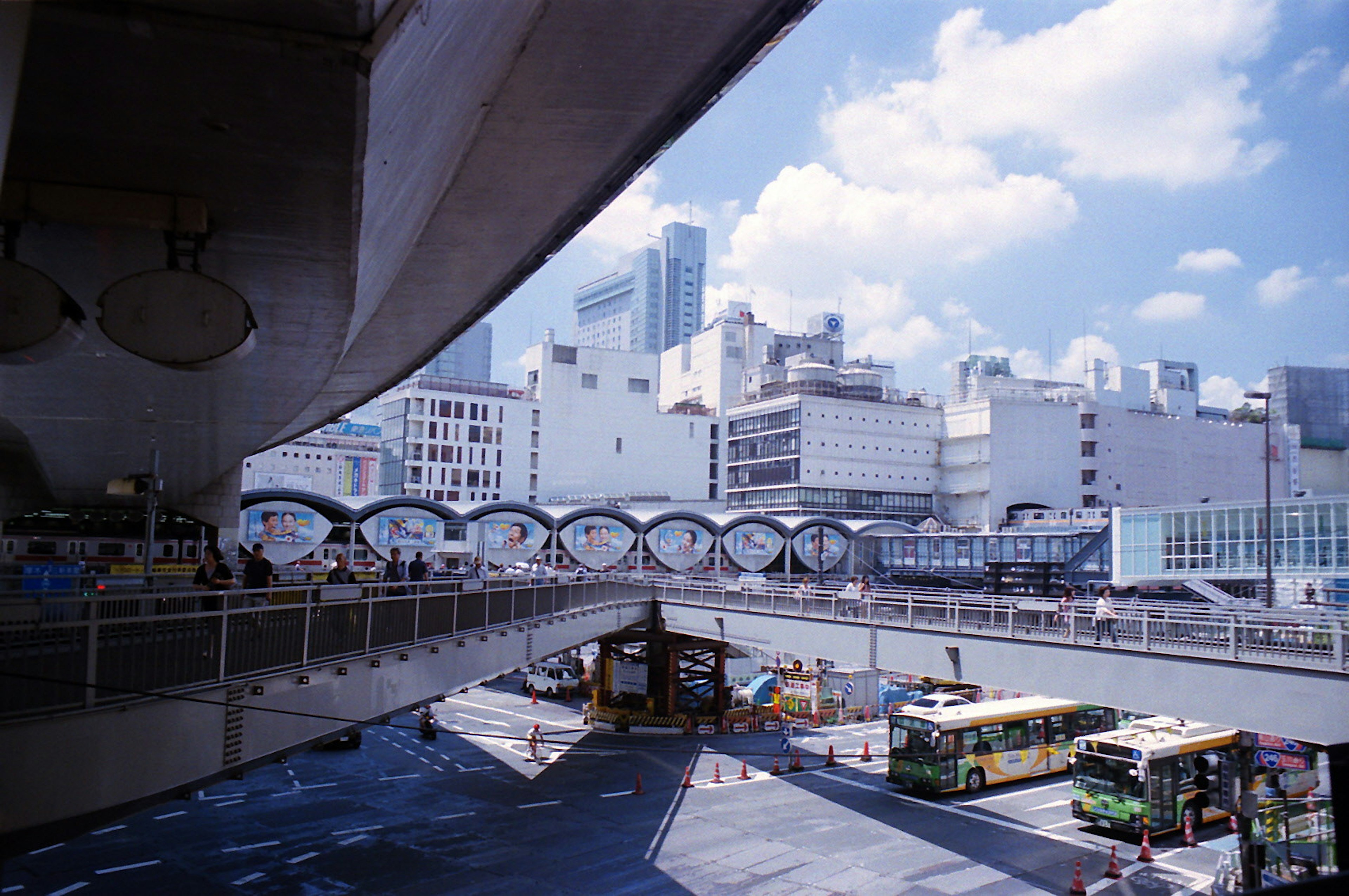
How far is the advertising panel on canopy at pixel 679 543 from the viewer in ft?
220

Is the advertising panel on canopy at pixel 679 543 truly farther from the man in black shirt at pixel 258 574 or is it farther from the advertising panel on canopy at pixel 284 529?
the man in black shirt at pixel 258 574

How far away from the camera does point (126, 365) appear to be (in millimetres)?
16031

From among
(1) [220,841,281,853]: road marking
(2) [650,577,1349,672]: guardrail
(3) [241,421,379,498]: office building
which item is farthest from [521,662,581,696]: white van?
(3) [241,421,379,498]: office building

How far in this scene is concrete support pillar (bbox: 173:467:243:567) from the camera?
139 ft

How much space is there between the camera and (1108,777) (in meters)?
25.3

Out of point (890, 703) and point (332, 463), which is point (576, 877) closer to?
point (890, 703)

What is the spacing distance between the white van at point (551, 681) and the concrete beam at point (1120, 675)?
66.1 ft

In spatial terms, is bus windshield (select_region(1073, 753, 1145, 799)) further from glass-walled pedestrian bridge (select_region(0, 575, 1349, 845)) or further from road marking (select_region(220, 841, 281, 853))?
road marking (select_region(220, 841, 281, 853))

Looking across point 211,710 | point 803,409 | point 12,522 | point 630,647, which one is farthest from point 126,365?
point 803,409

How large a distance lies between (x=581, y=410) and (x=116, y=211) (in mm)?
92227

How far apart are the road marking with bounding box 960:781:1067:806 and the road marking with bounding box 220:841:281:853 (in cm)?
1884

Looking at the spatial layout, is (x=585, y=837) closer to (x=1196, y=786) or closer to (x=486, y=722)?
(x=1196, y=786)

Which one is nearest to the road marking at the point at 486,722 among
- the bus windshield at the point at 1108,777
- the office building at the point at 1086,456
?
the bus windshield at the point at 1108,777

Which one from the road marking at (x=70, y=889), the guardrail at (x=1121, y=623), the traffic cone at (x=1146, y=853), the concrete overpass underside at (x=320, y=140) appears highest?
the concrete overpass underside at (x=320, y=140)
